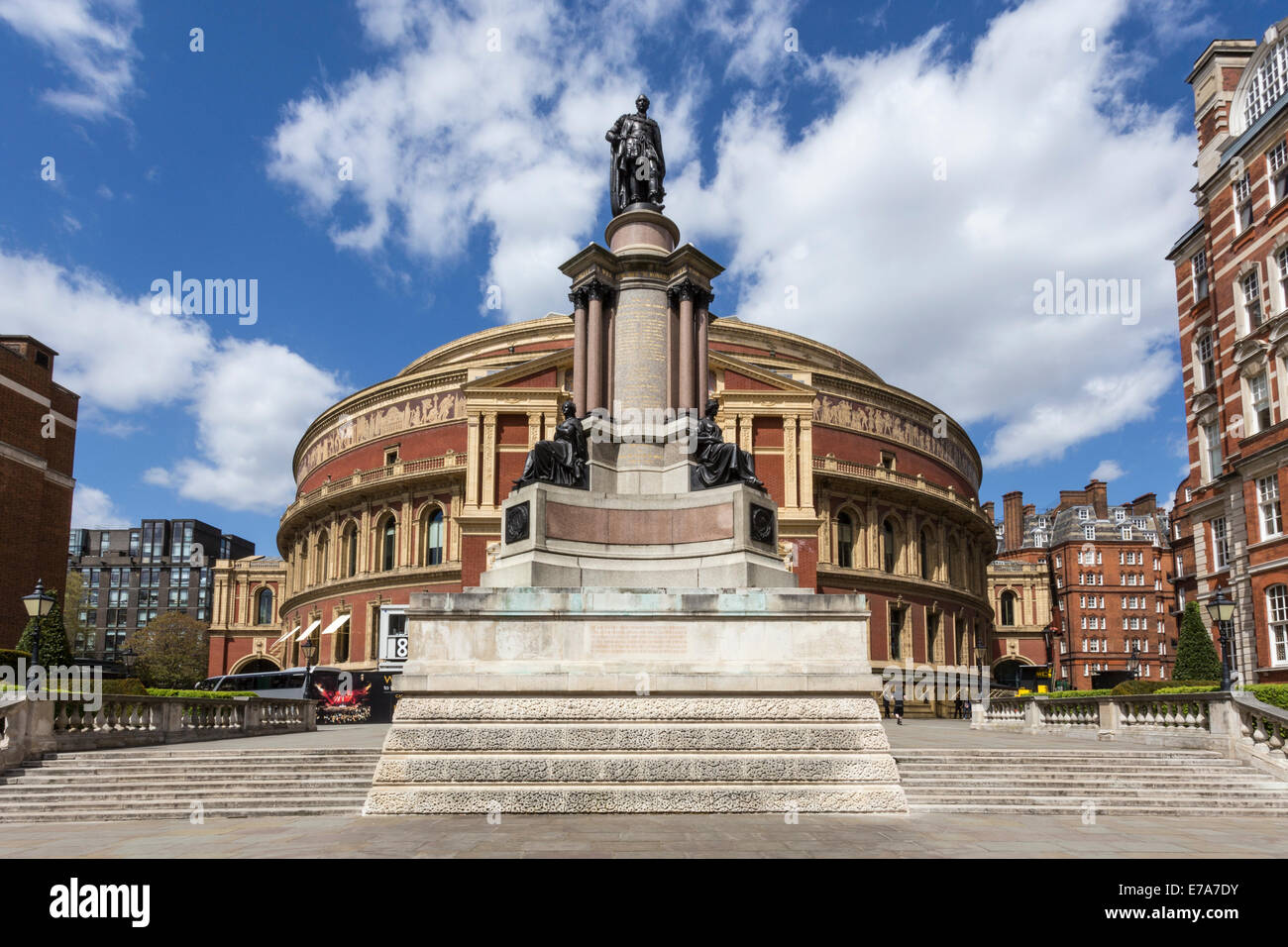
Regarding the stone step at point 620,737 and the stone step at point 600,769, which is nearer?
the stone step at point 600,769

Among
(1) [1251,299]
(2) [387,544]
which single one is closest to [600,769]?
(1) [1251,299]

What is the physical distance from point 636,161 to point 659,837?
1290 centimetres

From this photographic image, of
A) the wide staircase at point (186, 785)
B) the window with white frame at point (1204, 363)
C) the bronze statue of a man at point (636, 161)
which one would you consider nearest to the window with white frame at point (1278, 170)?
the window with white frame at point (1204, 363)

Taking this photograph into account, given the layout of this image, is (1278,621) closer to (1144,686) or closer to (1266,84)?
(1144,686)

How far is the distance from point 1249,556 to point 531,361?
32.8m

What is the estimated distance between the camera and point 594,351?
1717 cm

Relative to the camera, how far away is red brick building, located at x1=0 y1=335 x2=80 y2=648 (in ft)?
149

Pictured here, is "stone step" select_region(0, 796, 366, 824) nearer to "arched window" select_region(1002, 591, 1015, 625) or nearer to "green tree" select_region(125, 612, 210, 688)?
"green tree" select_region(125, 612, 210, 688)

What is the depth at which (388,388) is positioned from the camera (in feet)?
197

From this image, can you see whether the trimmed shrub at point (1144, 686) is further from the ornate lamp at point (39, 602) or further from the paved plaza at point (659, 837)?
the ornate lamp at point (39, 602)

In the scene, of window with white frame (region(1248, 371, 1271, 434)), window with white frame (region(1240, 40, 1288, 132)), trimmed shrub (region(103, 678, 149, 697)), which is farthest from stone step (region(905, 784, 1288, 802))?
window with white frame (region(1240, 40, 1288, 132))

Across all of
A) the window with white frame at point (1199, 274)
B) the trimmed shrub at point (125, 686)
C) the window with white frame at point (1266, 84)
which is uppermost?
the window with white frame at point (1266, 84)

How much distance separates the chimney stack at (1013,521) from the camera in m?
107

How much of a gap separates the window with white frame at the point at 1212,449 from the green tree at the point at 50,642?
42.7 m
